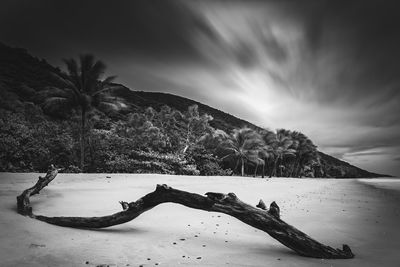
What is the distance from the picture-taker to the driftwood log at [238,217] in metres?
4.19

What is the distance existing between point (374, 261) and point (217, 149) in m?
39.9

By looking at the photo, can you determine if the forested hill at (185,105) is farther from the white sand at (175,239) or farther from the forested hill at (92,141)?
the white sand at (175,239)

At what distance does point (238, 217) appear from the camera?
14.9ft

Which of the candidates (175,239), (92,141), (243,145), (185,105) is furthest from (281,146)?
(175,239)

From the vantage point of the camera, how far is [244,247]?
15.3 ft

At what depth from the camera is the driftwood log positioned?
13.8 ft

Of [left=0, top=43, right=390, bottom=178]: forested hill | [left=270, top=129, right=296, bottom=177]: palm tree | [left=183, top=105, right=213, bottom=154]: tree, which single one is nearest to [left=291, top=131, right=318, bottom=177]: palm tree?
[left=270, top=129, right=296, bottom=177]: palm tree

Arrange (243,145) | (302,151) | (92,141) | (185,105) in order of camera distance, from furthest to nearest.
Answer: (185,105), (302,151), (243,145), (92,141)

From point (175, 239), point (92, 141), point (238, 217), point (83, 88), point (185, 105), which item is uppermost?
point (185, 105)

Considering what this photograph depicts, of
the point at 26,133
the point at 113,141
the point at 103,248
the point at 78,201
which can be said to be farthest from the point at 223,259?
the point at 113,141

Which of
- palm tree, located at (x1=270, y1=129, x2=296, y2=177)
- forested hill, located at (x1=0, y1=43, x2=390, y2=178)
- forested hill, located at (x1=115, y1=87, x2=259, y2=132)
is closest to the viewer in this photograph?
forested hill, located at (x1=0, y1=43, x2=390, y2=178)

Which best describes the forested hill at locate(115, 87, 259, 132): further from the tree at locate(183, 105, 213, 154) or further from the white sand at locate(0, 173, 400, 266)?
the white sand at locate(0, 173, 400, 266)

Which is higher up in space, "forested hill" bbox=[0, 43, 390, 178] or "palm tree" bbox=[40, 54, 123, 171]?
"palm tree" bbox=[40, 54, 123, 171]

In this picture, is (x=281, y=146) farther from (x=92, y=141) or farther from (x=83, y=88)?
(x=83, y=88)
